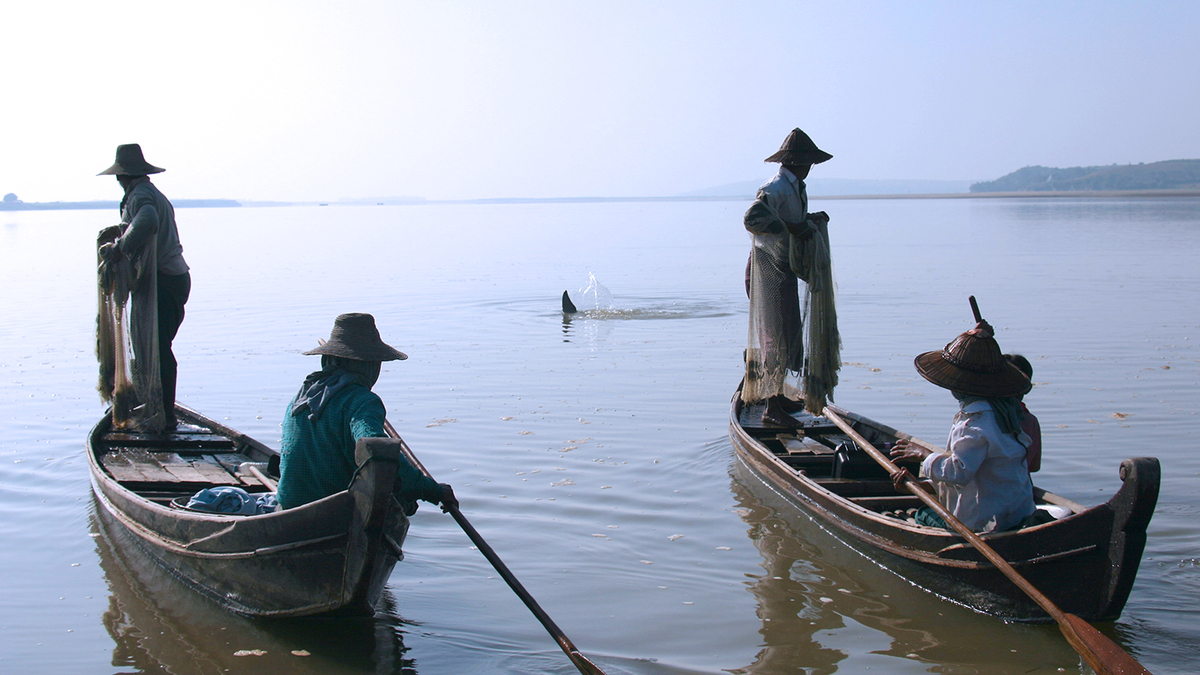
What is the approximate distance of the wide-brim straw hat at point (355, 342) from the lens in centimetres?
492

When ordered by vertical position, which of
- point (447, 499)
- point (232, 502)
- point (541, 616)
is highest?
point (447, 499)

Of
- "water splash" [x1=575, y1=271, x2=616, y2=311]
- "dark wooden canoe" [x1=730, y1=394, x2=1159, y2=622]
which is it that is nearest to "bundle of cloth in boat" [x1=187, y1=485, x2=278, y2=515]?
"dark wooden canoe" [x1=730, y1=394, x2=1159, y2=622]

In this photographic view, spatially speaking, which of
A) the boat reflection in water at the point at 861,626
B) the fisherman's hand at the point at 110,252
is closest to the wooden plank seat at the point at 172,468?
the fisherman's hand at the point at 110,252

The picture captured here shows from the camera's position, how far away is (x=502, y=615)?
5.69 metres

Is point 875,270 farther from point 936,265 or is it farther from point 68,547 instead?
point 68,547

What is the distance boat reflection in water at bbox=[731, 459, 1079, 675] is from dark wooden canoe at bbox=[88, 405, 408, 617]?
2.05 m

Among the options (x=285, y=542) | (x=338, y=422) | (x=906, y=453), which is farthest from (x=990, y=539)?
(x=285, y=542)

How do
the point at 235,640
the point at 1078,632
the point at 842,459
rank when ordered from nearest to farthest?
the point at 1078,632 < the point at 235,640 < the point at 842,459

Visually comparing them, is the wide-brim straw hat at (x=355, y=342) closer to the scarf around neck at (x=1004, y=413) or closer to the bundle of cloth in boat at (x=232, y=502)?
the bundle of cloth in boat at (x=232, y=502)

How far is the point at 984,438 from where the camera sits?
4957mm

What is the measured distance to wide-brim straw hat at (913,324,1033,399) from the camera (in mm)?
4973

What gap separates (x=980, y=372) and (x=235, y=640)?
13.9 feet

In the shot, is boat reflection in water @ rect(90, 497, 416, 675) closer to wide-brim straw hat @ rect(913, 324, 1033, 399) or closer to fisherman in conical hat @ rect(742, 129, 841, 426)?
wide-brim straw hat @ rect(913, 324, 1033, 399)

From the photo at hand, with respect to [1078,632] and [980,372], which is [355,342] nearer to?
[980,372]
